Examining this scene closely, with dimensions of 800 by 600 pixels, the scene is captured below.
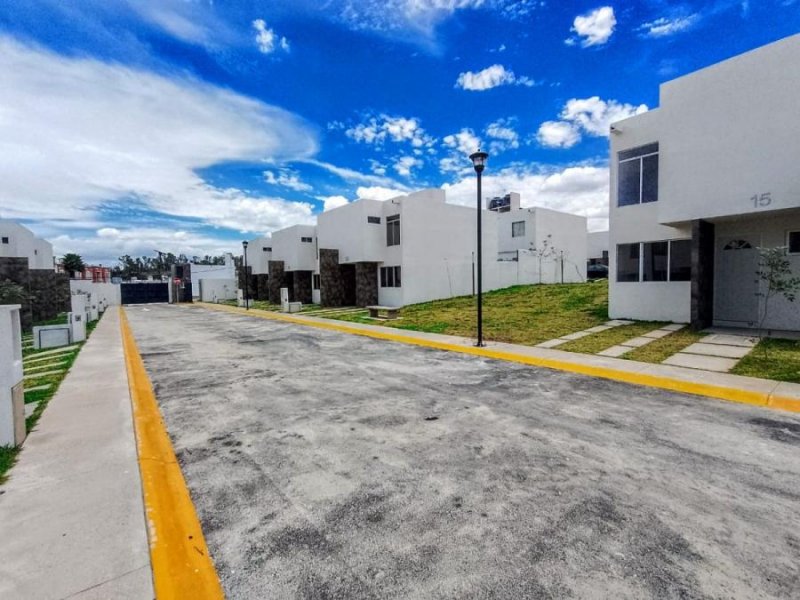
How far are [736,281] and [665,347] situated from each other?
5.12 m

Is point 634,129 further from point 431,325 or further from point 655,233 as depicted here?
point 431,325

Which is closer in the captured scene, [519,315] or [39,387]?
[39,387]

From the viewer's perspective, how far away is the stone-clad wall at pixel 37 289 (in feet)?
64.8

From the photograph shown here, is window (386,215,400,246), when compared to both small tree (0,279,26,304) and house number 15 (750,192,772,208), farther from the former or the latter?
small tree (0,279,26,304)

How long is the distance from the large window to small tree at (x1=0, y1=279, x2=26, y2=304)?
25.2 meters

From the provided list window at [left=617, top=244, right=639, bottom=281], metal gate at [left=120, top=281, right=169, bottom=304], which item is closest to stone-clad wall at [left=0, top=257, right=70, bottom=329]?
metal gate at [left=120, top=281, right=169, bottom=304]

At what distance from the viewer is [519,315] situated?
16.2 meters

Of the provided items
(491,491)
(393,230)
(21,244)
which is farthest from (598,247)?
(21,244)

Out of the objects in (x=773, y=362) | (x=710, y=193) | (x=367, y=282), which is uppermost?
(x=710, y=193)

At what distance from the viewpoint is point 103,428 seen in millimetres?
4902

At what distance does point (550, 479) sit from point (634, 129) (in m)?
14.4

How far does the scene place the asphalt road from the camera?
94.4 inches

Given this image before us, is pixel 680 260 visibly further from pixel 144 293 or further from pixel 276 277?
pixel 144 293

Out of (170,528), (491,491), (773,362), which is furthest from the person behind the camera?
(773,362)
